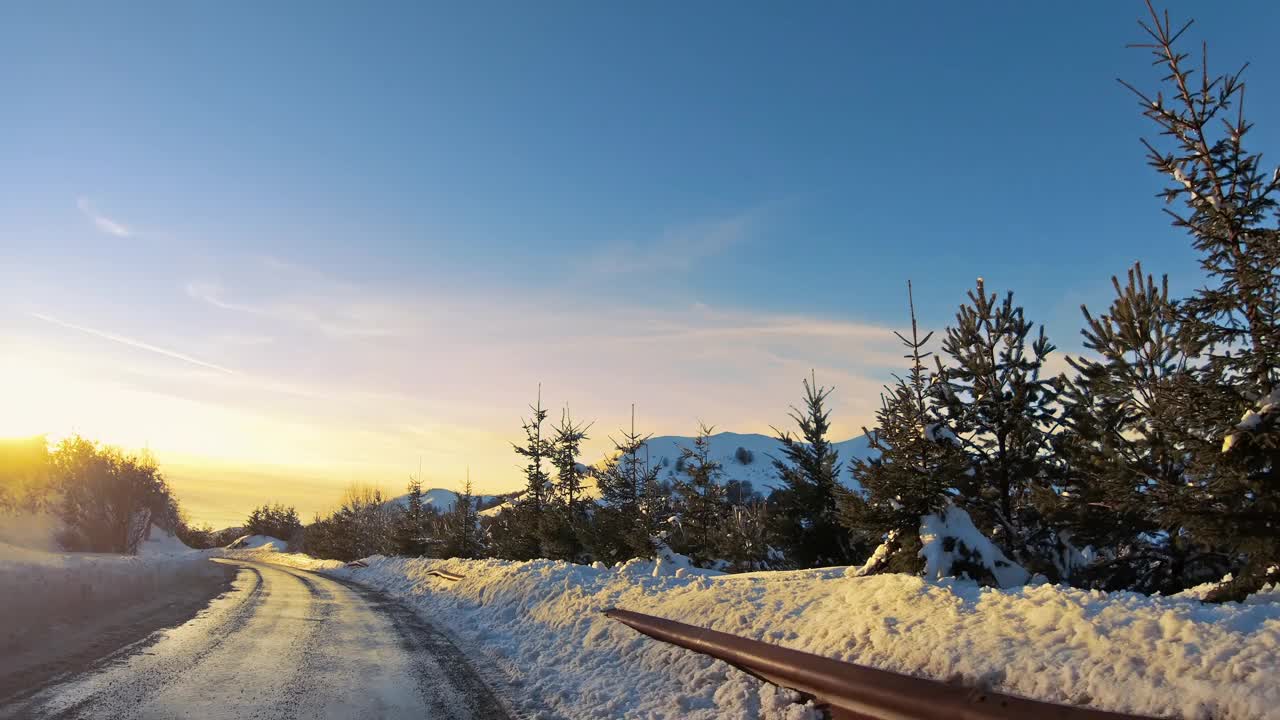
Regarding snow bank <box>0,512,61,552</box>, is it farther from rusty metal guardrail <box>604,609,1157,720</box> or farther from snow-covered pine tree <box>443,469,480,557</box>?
rusty metal guardrail <box>604,609,1157,720</box>

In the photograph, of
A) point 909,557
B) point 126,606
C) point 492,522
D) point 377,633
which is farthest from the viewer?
point 492,522

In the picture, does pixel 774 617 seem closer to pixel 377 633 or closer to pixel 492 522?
pixel 377 633

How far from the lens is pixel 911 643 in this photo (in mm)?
5422

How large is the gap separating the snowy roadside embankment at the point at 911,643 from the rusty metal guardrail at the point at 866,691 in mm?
260

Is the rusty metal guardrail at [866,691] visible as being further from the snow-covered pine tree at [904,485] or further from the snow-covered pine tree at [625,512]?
the snow-covered pine tree at [625,512]

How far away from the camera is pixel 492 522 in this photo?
109 ft

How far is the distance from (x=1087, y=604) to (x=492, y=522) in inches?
1220

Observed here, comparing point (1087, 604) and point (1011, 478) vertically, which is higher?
point (1011, 478)

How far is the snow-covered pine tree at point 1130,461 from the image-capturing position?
26.6ft

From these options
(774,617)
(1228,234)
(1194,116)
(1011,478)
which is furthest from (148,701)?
(1011,478)

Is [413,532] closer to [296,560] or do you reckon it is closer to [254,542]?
[296,560]

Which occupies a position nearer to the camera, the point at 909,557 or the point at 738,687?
the point at 738,687

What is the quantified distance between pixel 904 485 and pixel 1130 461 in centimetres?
308

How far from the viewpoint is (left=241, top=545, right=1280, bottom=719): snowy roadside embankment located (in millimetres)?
3863
